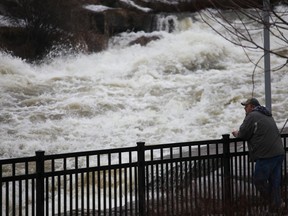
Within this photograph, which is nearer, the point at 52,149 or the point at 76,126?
the point at 52,149

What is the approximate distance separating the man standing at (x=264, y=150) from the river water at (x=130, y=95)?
7.32 meters

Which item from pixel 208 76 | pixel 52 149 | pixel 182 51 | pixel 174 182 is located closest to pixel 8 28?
pixel 182 51

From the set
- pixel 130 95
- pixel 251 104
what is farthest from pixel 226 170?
pixel 130 95

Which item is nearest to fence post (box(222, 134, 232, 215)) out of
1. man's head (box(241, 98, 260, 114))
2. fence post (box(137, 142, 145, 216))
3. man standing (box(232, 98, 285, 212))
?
Answer: man standing (box(232, 98, 285, 212))

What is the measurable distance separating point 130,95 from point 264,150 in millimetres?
11705

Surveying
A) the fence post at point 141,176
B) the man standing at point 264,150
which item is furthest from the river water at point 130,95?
the man standing at point 264,150

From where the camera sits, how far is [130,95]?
1748 cm

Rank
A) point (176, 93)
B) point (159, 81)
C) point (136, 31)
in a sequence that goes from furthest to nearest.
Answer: point (136, 31) → point (159, 81) → point (176, 93)

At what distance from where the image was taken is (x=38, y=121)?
14.2 meters

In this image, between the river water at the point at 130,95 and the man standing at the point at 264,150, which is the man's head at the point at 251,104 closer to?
the man standing at the point at 264,150

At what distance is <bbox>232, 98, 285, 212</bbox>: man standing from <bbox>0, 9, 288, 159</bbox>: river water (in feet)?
24.0

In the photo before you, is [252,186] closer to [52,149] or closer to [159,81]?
[52,149]

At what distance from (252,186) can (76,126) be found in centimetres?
870

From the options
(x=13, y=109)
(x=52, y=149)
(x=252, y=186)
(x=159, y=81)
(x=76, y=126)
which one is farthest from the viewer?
(x=159, y=81)
